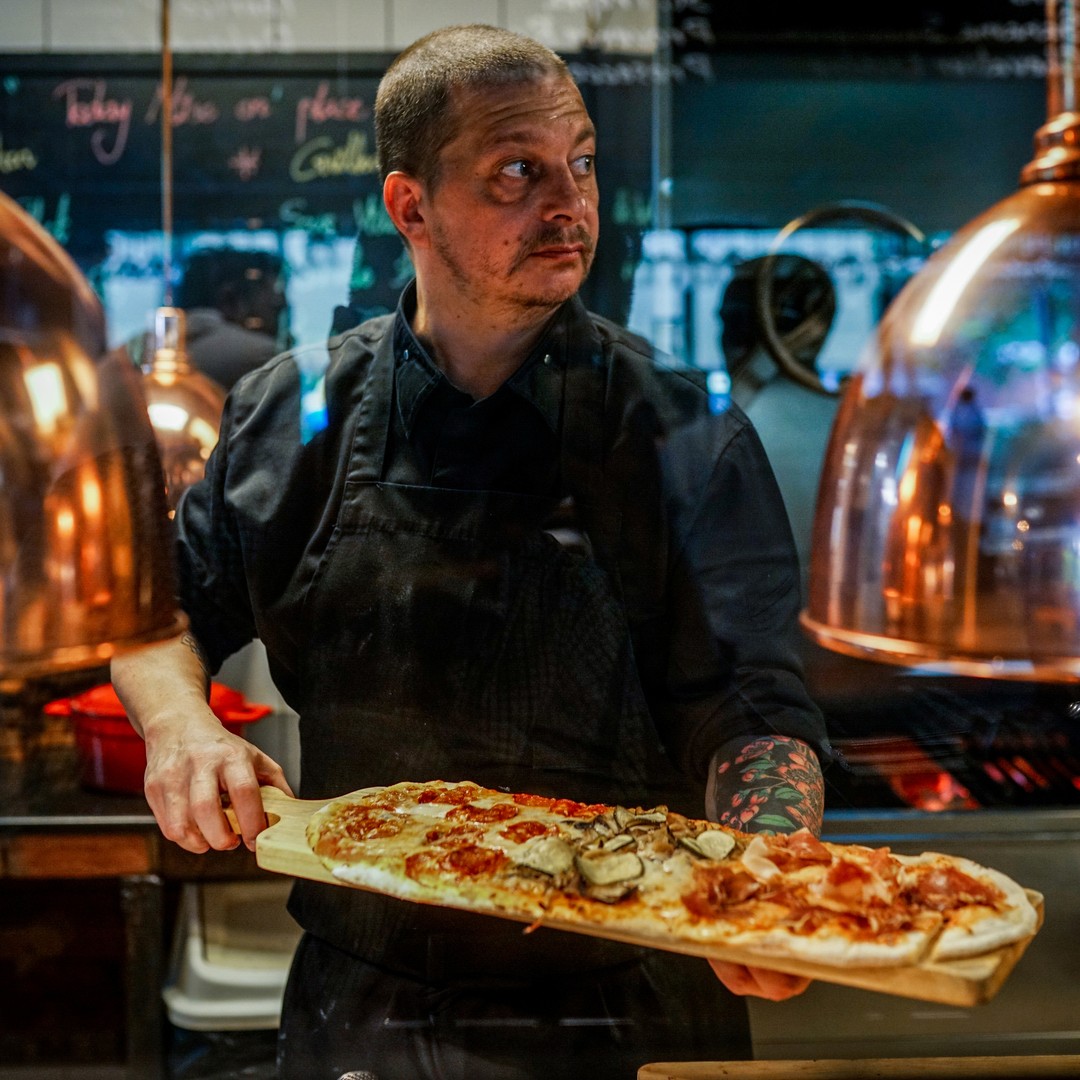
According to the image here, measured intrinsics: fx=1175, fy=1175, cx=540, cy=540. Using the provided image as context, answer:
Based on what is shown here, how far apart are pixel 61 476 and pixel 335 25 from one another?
5.52ft

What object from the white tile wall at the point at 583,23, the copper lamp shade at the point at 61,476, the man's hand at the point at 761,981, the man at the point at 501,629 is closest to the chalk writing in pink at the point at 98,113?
the man at the point at 501,629

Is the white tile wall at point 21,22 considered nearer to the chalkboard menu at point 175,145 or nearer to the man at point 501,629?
the chalkboard menu at point 175,145

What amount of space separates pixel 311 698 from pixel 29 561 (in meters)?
1.20

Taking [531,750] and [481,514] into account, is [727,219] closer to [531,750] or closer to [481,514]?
[481,514]

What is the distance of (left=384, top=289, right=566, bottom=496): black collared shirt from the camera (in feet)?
6.28

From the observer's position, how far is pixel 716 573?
76.1 inches

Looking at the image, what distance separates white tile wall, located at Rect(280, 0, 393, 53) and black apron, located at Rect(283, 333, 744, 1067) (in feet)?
2.59

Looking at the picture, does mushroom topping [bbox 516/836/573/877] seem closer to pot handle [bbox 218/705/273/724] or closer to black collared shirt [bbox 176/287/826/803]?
black collared shirt [bbox 176/287/826/803]

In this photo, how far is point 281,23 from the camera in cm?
224

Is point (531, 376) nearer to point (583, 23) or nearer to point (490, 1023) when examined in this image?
point (583, 23)

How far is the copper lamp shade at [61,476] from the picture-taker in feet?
2.58

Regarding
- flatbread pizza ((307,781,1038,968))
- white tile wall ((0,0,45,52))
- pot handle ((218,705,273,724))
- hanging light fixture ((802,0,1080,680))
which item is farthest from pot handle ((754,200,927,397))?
white tile wall ((0,0,45,52))

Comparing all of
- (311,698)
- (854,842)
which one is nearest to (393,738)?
(311,698)

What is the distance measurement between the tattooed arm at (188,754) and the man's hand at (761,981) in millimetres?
677
